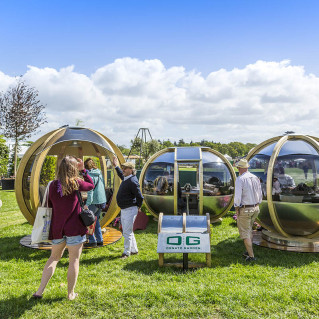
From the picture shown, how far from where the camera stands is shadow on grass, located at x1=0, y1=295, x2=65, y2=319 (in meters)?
3.83

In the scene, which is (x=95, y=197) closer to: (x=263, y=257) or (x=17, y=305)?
(x=17, y=305)

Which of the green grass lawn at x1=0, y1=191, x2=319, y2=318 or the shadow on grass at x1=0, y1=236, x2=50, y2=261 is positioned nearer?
the green grass lawn at x1=0, y1=191, x2=319, y2=318

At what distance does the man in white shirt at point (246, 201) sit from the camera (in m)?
5.84

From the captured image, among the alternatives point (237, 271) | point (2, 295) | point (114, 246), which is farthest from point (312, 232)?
point (2, 295)

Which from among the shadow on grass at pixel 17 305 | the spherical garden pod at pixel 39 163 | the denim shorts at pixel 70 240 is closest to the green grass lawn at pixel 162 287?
the shadow on grass at pixel 17 305

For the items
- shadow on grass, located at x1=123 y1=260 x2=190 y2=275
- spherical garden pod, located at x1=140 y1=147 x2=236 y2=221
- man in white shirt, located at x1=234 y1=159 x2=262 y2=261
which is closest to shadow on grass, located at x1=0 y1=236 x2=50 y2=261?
shadow on grass, located at x1=123 y1=260 x2=190 y2=275

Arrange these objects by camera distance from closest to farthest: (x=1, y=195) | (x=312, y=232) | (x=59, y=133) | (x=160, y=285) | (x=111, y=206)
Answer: (x=160, y=285) < (x=312, y=232) < (x=59, y=133) < (x=111, y=206) < (x=1, y=195)

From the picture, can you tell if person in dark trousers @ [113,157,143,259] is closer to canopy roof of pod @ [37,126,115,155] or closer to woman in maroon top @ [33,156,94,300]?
canopy roof of pod @ [37,126,115,155]

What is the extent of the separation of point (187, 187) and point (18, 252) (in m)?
4.79

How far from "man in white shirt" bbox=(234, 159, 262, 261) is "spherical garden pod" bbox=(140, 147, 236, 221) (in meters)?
2.15

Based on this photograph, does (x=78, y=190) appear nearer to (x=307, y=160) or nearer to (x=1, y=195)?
(x=307, y=160)

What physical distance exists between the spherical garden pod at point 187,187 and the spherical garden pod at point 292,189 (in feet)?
5.75

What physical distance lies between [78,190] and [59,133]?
335cm

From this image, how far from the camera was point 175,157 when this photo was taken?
27.5 ft
